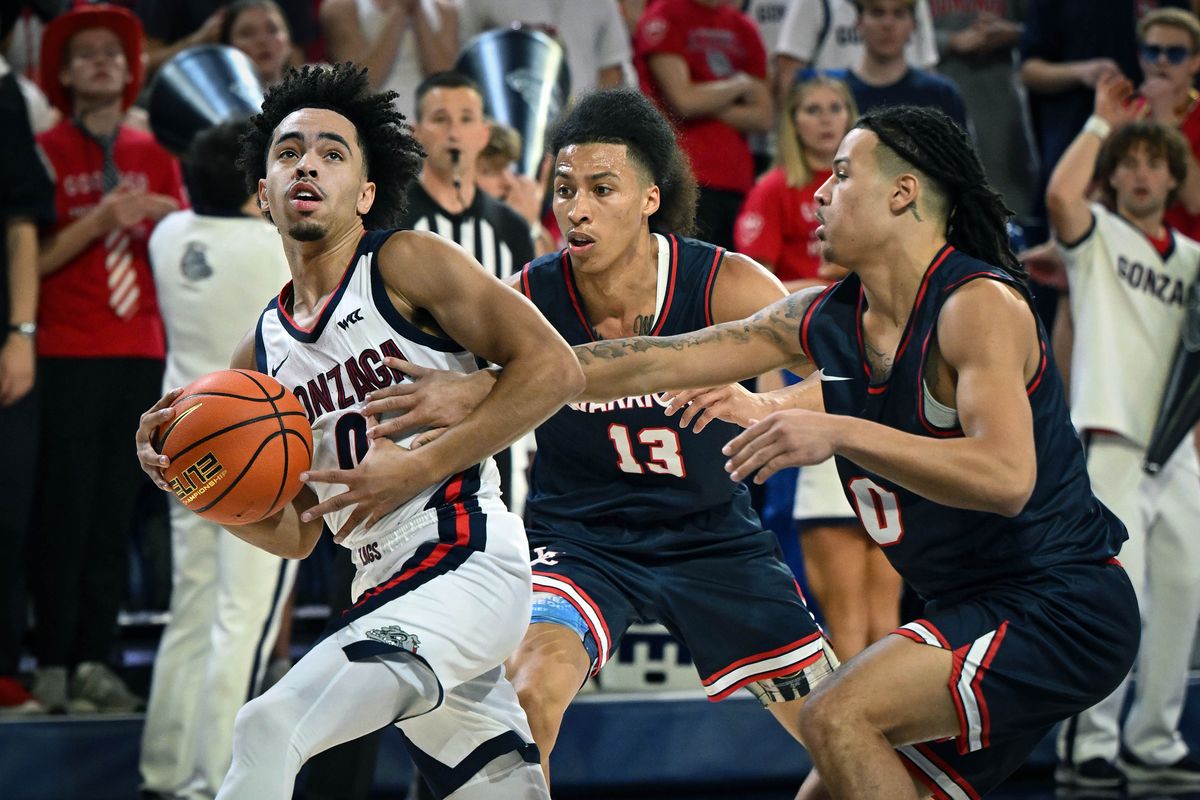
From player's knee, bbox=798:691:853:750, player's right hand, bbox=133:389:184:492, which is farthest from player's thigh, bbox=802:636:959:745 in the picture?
player's right hand, bbox=133:389:184:492

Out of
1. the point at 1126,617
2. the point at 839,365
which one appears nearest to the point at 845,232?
the point at 839,365

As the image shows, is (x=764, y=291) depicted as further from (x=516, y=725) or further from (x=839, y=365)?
(x=516, y=725)

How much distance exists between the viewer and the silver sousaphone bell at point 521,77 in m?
6.86

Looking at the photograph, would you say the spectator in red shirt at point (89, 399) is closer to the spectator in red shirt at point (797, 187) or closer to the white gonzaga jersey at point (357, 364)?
the spectator in red shirt at point (797, 187)

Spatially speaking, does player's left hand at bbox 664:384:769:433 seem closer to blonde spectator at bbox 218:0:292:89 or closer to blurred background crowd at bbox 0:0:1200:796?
blurred background crowd at bbox 0:0:1200:796

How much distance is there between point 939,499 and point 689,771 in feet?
10.2

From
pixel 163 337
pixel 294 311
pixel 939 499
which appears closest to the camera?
pixel 939 499

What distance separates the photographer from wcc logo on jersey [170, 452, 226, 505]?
10.9 feet

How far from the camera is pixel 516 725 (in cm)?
359

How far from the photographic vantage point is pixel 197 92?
6062 millimetres

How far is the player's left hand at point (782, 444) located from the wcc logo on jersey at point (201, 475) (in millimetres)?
1063

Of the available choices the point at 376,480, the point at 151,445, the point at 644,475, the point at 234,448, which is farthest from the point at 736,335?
the point at 151,445

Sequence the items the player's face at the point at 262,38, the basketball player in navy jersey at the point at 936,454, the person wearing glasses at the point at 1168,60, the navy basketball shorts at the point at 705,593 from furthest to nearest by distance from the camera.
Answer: the person wearing glasses at the point at 1168,60 < the player's face at the point at 262,38 < the navy basketball shorts at the point at 705,593 < the basketball player in navy jersey at the point at 936,454

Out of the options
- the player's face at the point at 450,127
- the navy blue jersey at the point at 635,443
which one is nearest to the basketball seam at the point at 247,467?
the navy blue jersey at the point at 635,443
